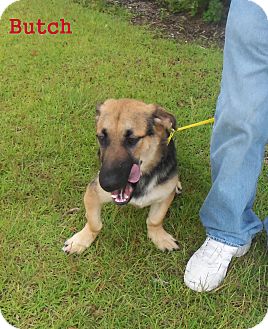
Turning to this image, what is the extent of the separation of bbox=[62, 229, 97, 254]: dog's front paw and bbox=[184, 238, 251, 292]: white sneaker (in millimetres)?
699

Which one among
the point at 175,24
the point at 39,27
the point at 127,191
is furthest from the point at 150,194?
the point at 175,24

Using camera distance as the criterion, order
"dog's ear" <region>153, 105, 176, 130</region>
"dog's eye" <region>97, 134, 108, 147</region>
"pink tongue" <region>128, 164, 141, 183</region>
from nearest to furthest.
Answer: "dog's eye" <region>97, 134, 108, 147</region> → "pink tongue" <region>128, 164, 141, 183</region> → "dog's ear" <region>153, 105, 176, 130</region>

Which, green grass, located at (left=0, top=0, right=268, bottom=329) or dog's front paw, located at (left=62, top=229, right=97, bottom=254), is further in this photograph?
dog's front paw, located at (left=62, top=229, right=97, bottom=254)

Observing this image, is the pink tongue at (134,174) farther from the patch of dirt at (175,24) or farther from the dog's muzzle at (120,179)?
the patch of dirt at (175,24)

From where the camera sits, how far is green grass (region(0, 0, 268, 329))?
9.71ft

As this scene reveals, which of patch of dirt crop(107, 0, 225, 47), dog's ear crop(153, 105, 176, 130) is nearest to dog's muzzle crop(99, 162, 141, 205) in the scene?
dog's ear crop(153, 105, 176, 130)

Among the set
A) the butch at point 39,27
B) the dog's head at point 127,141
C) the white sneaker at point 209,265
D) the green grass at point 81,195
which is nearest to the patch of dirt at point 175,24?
the green grass at point 81,195

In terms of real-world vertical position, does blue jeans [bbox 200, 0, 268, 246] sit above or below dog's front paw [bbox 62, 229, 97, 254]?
above

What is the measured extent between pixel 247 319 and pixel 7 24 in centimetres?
501

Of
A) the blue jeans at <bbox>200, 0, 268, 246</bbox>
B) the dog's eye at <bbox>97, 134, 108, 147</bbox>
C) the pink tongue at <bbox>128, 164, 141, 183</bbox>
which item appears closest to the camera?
the blue jeans at <bbox>200, 0, 268, 246</bbox>

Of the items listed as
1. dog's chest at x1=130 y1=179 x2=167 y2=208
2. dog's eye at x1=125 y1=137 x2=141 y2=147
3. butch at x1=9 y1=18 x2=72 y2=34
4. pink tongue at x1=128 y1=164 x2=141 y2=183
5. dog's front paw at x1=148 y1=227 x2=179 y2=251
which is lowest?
dog's front paw at x1=148 y1=227 x2=179 y2=251

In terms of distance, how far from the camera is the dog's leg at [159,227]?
11.0ft

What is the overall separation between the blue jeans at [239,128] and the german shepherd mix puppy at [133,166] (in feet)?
1.12

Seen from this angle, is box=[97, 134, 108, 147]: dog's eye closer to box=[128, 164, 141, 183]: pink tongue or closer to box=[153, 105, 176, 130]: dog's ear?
box=[128, 164, 141, 183]: pink tongue
